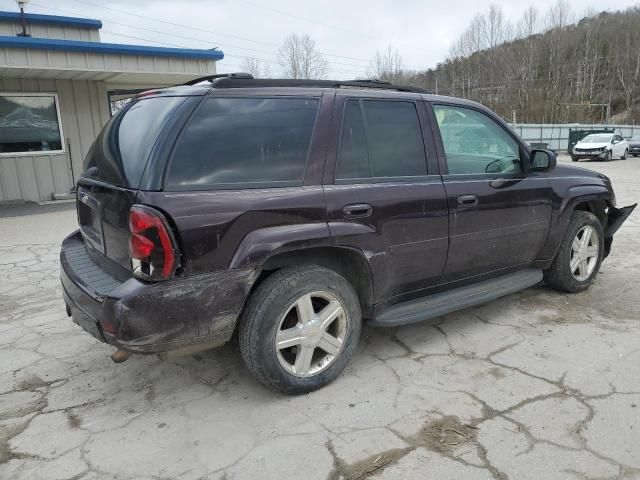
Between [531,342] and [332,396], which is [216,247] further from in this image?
[531,342]

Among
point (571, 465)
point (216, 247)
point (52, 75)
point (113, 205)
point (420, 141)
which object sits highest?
point (52, 75)

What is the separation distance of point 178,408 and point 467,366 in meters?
1.90

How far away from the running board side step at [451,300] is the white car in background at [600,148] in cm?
2516

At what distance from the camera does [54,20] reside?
12625mm

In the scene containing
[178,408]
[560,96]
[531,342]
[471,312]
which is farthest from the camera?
[560,96]

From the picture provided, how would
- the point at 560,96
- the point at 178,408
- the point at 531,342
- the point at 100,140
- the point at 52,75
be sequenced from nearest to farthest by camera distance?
1. the point at 178,408
2. the point at 100,140
3. the point at 531,342
4. the point at 52,75
5. the point at 560,96

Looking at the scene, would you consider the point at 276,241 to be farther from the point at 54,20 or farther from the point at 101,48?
the point at 54,20

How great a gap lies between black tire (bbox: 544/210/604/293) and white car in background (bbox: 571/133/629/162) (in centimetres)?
2428

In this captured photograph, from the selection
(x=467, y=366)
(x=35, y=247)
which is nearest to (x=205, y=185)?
(x=467, y=366)

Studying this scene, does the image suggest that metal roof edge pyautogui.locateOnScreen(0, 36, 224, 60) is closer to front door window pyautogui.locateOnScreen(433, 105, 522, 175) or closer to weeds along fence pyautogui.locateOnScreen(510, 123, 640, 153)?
front door window pyautogui.locateOnScreen(433, 105, 522, 175)

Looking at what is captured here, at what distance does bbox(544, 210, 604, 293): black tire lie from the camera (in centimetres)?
450

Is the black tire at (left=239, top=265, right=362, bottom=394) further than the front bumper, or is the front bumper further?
the front bumper

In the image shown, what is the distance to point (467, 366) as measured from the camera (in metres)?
3.40

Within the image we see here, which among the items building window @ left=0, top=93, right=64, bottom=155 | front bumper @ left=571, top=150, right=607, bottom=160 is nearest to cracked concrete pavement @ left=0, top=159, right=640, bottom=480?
building window @ left=0, top=93, right=64, bottom=155
